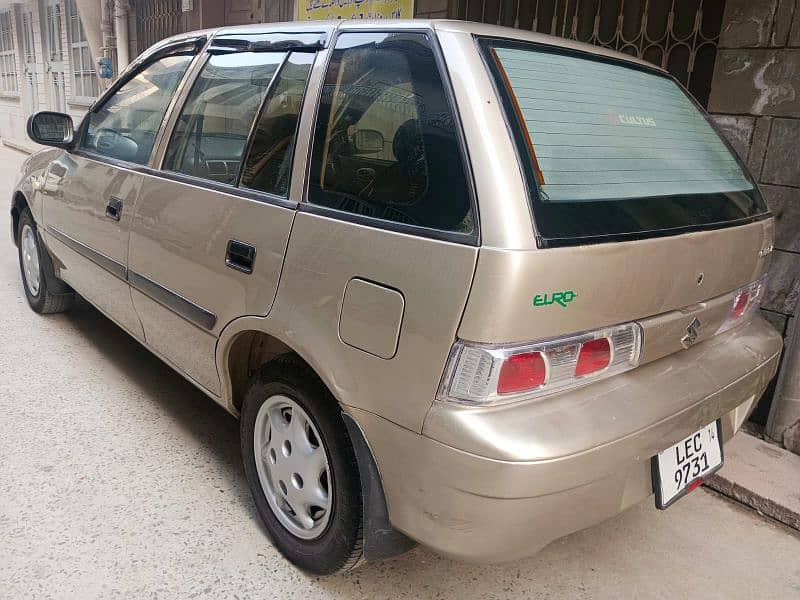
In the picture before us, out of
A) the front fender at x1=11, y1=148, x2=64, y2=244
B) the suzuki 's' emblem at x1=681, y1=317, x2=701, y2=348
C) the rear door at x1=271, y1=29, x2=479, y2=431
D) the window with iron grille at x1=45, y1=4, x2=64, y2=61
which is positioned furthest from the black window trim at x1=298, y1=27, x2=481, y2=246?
the window with iron grille at x1=45, y1=4, x2=64, y2=61

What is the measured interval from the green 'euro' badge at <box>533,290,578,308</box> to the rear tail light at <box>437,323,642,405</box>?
10 cm

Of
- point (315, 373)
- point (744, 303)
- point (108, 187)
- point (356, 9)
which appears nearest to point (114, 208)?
point (108, 187)

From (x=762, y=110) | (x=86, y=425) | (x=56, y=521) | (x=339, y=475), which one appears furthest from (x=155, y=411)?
(x=762, y=110)

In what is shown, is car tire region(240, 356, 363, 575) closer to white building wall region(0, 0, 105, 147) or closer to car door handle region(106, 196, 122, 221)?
car door handle region(106, 196, 122, 221)

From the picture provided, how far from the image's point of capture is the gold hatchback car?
61.5 inches

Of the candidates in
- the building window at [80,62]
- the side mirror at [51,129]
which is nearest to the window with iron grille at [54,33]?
the building window at [80,62]

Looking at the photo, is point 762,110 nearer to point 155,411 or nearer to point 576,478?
point 576,478

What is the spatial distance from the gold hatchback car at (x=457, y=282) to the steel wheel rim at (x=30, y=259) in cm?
212

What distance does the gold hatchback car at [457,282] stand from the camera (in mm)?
1562

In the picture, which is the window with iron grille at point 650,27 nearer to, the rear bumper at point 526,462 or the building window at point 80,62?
the rear bumper at point 526,462

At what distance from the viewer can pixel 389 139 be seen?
1840mm

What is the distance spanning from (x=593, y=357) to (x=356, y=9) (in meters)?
5.06

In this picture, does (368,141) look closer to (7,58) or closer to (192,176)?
(192,176)

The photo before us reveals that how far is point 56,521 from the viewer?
235 centimetres
